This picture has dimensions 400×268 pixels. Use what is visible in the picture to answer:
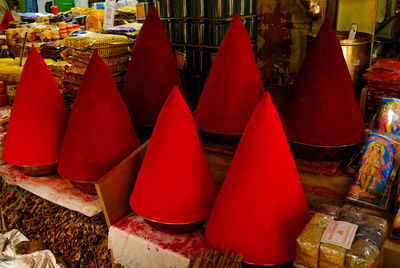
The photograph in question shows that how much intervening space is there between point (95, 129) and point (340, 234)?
88 cm

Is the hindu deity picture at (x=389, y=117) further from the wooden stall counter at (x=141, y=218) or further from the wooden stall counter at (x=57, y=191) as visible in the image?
the wooden stall counter at (x=57, y=191)

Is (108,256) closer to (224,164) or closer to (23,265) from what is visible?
(23,265)

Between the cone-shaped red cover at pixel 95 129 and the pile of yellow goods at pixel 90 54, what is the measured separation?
2.32 ft

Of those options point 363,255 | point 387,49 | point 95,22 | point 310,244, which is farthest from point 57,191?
point 387,49

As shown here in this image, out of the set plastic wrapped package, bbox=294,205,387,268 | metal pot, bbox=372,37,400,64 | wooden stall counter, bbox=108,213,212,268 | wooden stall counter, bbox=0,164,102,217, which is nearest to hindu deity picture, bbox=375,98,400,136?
plastic wrapped package, bbox=294,205,387,268

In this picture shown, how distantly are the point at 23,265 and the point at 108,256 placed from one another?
0.43 m

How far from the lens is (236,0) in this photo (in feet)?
6.63

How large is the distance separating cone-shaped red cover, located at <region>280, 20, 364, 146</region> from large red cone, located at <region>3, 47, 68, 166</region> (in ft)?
3.30

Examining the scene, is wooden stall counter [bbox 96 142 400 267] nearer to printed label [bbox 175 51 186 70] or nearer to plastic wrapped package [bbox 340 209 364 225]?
plastic wrapped package [bbox 340 209 364 225]

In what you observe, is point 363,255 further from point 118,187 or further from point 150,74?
point 150,74

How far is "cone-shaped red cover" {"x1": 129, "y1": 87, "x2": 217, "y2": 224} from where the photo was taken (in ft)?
3.62

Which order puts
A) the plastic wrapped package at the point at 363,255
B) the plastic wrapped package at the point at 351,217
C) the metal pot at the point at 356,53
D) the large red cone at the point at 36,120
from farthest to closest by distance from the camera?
1. the metal pot at the point at 356,53
2. the large red cone at the point at 36,120
3. the plastic wrapped package at the point at 351,217
4. the plastic wrapped package at the point at 363,255

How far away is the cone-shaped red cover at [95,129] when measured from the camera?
131 centimetres

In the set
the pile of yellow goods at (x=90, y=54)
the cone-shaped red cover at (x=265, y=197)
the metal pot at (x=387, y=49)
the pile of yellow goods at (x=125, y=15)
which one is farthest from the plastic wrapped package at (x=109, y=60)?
the metal pot at (x=387, y=49)
